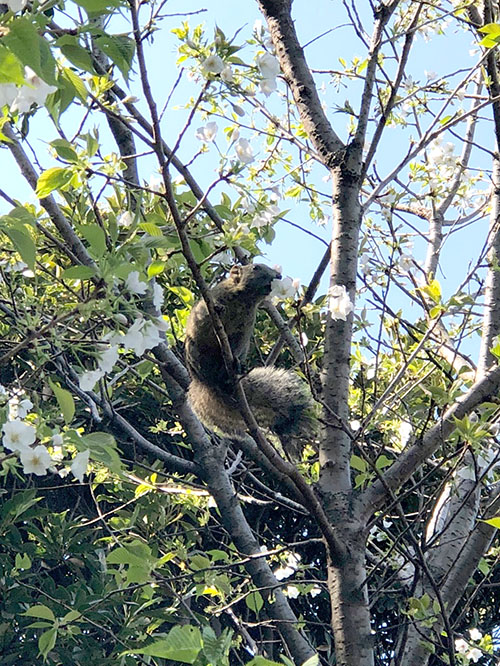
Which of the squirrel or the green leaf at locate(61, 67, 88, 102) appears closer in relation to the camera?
the green leaf at locate(61, 67, 88, 102)

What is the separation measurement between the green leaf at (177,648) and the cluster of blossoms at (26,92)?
0.80 meters

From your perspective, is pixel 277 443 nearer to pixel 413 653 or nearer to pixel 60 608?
pixel 413 653

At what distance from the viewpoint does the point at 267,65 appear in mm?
1804

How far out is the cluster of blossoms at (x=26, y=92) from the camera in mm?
1151

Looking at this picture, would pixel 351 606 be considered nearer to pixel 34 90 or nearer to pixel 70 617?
pixel 70 617

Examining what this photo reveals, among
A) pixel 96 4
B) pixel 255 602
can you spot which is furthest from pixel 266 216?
pixel 255 602

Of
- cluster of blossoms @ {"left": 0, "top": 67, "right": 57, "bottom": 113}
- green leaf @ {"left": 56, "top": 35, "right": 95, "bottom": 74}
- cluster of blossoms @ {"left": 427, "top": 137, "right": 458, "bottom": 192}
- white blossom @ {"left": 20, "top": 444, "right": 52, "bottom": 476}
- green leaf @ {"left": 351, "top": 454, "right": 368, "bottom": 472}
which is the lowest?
white blossom @ {"left": 20, "top": 444, "right": 52, "bottom": 476}

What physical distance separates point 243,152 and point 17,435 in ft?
2.63

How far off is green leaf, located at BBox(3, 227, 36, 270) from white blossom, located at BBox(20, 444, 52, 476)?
0.40 meters

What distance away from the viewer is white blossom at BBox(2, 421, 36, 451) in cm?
148

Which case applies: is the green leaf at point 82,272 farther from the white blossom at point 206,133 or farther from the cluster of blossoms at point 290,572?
the cluster of blossoms at point 290,572

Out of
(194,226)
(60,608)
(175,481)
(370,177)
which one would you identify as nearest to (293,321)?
(194,226)

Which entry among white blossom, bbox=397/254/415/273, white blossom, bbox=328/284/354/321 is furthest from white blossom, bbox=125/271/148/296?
white blossom, bbox=397/254/415/273

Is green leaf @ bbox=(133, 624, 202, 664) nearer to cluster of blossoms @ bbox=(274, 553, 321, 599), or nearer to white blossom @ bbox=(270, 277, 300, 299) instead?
white blossom @ bbox=(270, 277, 300, 299)
